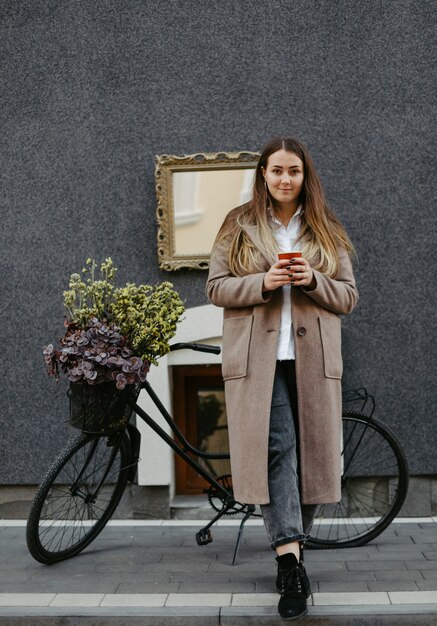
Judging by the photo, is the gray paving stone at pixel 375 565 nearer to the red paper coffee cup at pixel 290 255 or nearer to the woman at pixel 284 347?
the woman at pixel 284 347

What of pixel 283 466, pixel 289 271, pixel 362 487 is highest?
pixel 289 271

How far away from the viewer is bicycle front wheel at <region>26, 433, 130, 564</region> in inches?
154

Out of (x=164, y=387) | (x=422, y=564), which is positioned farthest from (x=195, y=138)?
(x=422, y=564)

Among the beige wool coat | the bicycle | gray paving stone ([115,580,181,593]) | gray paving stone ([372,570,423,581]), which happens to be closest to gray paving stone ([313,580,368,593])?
gray paving stone ([372,570,423,581])

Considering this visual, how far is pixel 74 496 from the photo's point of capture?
4129 mm

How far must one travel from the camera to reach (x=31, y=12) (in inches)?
198

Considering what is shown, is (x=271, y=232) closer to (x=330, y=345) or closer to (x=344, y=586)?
(x=330, y=345)

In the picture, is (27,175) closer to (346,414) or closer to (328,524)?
(346,414)

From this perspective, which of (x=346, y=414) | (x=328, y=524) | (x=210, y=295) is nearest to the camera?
(x=210, y=295)

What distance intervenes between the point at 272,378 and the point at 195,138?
6.31 ft

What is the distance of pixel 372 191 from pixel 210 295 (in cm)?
158

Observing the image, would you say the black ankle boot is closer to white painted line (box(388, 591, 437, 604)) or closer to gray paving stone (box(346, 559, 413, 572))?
white painted line (box(388, 591, 437, 604))

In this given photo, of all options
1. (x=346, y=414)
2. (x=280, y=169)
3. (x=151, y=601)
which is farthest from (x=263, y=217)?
(x=151, y=601)

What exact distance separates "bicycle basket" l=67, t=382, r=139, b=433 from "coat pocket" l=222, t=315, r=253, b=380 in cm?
52
